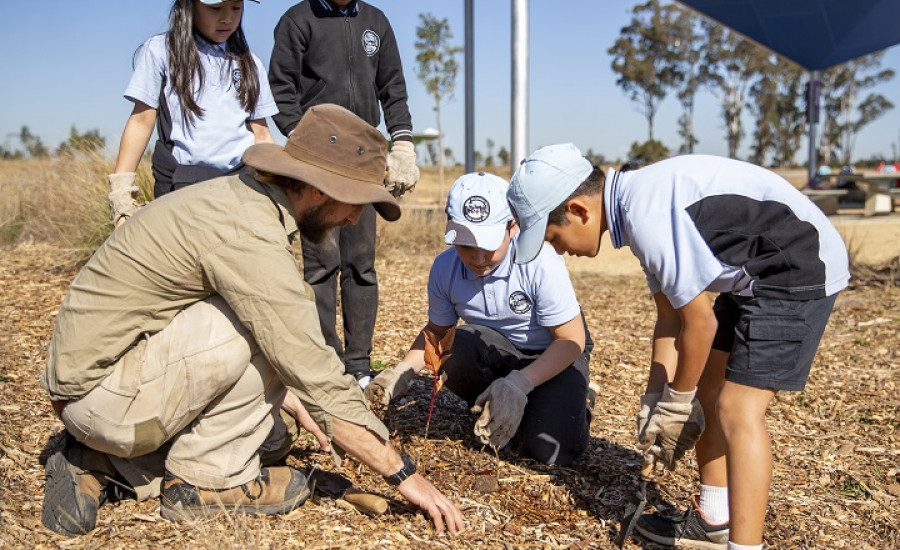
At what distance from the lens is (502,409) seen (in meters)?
2.90

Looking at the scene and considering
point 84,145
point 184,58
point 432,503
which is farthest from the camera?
point 84,145

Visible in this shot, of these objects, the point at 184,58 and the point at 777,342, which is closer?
the point at 777,342

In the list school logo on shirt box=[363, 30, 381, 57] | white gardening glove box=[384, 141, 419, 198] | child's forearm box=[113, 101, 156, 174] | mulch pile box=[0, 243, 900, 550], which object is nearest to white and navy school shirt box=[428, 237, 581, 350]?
mulch pile box=[0, 243, 900, 550]

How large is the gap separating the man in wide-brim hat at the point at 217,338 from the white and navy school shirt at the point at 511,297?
0.84 meters

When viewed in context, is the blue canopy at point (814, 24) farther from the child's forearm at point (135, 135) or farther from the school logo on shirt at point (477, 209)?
the child's forearm at point (135, 135)

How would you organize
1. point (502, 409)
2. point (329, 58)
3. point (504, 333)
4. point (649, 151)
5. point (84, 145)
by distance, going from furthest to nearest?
point (649, 151), point (84, 145), point (329, 58), point (504, 333), point (502, 409)

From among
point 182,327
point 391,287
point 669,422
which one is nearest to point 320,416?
point 182,327

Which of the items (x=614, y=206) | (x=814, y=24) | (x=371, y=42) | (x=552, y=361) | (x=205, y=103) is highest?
A: (x=814, y=24)

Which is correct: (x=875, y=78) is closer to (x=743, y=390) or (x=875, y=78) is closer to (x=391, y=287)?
(x=391, y=287)

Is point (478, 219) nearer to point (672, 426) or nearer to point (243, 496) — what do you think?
point (672, 426)

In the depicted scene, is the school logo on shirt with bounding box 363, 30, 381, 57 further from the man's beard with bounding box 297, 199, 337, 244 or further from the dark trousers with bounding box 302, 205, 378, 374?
the man's beard with bounding box 297, 199, 337, 244

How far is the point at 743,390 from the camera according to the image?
2.17 m

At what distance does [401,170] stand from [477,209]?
87cm

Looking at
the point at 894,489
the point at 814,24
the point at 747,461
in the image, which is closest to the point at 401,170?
the point at 747,461
